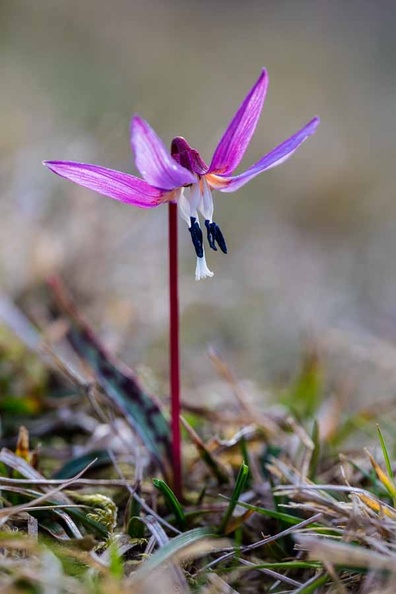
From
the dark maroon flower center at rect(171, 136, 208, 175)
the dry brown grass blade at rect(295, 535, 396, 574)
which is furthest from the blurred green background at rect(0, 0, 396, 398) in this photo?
the dry brown grass blade at rect(295, 535, 396, 574)

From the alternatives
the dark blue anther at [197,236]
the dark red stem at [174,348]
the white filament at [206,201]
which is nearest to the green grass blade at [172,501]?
the dark red stem at [174,348]

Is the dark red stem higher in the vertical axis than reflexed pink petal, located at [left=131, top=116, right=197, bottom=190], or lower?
lower

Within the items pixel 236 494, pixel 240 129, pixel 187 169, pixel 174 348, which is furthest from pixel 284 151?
pixel 236 494

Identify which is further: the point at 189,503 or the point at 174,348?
the point at 189,503

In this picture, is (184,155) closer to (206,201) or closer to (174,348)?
(206,201)

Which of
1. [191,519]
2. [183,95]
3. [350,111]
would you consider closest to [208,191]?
[191,519]

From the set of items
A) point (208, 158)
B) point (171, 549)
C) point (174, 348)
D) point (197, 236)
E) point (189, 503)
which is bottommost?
point (189, 503)

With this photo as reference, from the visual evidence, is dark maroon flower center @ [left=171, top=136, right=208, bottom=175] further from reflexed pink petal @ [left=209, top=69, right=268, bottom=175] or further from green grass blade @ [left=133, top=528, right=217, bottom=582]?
green grass blade @ [left=133, top=528, right=217, bottom=582]
